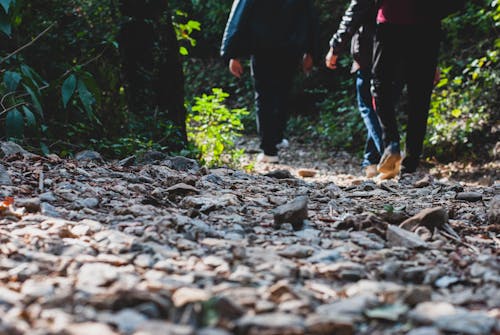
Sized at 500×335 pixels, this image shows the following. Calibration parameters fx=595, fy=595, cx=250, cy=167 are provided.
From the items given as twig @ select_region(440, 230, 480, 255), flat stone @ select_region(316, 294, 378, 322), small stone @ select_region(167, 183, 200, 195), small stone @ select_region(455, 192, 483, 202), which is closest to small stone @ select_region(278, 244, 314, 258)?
flat stone @ select_region(316, 294, 378, 322)

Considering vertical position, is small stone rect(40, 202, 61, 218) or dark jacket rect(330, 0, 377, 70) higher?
dark jacket rect(330, 0, 377, 70)

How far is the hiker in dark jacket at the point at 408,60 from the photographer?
436cm

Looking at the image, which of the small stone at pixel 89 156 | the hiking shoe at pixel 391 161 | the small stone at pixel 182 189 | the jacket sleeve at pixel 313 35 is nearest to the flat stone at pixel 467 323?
the small stone at pixel 182 189

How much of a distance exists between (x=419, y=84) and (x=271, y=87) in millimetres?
1922

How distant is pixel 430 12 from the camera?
14.3 feet

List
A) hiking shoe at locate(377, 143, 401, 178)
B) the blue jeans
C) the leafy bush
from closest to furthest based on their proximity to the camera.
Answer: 1. hiking shoe at locate(377, 143, 401, 178)
2. the blue jeans
3. the leafy bush

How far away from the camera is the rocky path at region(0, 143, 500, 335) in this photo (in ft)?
4.17

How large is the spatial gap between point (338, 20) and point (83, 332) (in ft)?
31.0

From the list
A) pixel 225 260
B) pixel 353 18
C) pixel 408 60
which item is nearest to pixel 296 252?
pixel 225 260

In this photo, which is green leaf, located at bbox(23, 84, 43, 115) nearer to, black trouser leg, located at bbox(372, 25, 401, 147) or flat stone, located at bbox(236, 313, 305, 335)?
black trouser leg, located at bbox(372, 25, 401, 147)

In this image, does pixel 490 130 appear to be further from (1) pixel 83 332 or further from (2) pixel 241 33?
(1) pixel 83 332

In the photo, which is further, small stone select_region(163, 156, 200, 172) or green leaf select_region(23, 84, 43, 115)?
small stone select_region(163, 156, 200, 172)

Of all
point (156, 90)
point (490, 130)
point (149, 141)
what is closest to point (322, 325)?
point (149, 141)

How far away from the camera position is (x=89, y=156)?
373cm
